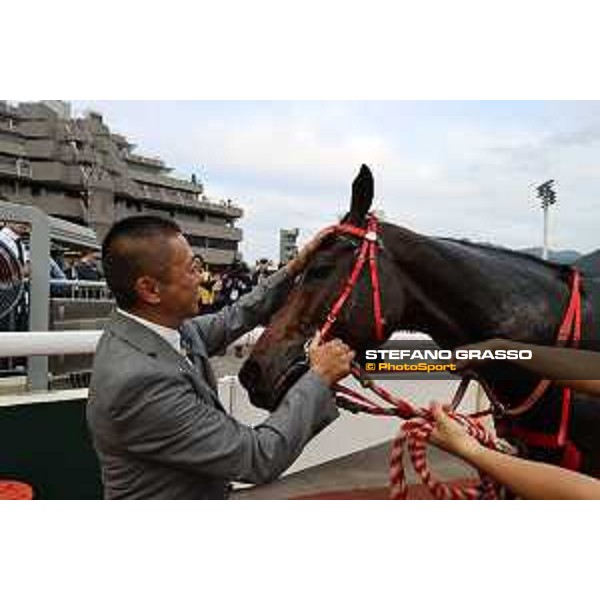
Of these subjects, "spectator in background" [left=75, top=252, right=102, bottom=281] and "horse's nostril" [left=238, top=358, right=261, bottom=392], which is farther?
"spectator in background" [left=75, top=252, right=102, bottom=281]

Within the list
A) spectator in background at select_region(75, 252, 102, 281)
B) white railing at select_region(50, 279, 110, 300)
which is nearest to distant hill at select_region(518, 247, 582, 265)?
white railing at select_region(50, 279, 110, 300)

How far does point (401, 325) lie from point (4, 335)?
1.56m

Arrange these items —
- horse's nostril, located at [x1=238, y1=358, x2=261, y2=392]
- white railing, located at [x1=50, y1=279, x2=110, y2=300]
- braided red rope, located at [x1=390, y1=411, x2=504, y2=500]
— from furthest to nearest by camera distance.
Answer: white railing, located at [x1=50, y1=279, x2=110, y2=300] → horse's nostril, located at [x1=238, y1=358, x2=261, y2=392] → braided red rope, located at [x1=390, y1=411, x2=504, y2=500]

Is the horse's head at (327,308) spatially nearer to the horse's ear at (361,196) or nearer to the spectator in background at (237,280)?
the horse's ear at (361,196)

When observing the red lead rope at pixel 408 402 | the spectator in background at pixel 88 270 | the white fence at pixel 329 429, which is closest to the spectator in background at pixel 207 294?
the white fence at pixel 329 429

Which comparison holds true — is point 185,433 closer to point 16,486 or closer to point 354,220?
point 354,220

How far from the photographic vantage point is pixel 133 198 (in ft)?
9.65

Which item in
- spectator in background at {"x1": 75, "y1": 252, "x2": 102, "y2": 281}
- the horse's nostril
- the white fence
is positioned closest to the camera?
the horse's nostril

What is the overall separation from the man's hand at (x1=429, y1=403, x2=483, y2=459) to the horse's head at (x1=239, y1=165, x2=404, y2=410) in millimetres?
706

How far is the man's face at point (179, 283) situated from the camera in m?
1.65

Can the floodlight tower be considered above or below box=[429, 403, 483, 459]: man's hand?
above

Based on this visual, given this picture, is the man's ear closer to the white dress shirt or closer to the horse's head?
the white dress shirt

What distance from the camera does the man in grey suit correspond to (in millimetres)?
1549

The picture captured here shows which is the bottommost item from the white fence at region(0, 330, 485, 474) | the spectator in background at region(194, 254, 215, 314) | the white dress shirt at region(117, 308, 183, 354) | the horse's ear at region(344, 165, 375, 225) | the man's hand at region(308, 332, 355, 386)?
the white fence at region(0, 330, 485, 474)
